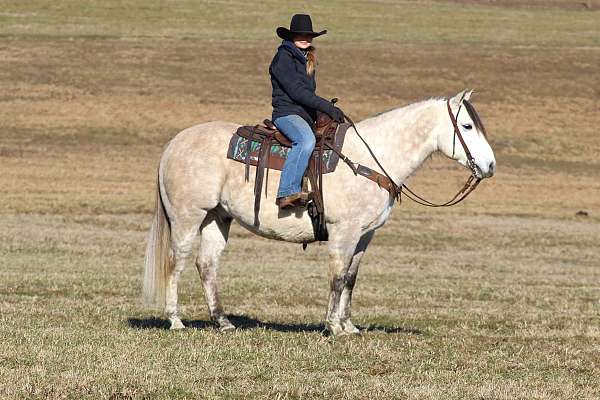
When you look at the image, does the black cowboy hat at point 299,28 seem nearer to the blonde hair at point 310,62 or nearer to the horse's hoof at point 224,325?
the blonde hair at point 310,62

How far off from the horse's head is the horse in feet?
0.03

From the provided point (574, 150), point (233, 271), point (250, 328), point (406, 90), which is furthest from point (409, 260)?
point (406, 90)

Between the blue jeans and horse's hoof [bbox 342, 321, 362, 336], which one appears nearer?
the blue jeans

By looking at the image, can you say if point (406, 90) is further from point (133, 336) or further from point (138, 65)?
point (133, 336)

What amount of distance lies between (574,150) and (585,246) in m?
19.9

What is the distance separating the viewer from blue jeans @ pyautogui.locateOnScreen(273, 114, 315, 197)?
11.6 metres

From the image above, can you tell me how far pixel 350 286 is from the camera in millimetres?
12219

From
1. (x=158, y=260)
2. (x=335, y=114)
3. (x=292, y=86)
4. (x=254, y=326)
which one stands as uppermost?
(x=292, y=86)

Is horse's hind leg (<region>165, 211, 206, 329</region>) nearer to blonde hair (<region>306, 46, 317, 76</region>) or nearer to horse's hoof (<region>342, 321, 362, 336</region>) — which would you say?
horse's hoof (<region>342, 321, 362, 336</region>)

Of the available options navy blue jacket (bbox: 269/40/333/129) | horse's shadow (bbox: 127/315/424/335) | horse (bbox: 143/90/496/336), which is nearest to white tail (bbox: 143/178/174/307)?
horse (bbox: 143/90/496/336)

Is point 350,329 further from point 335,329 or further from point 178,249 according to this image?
point 178,249

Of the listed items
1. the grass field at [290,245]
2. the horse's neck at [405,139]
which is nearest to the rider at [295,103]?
the horse's neck at [405,139]

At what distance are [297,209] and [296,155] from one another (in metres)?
0.60

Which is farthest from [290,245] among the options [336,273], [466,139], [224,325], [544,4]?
[544,4]
